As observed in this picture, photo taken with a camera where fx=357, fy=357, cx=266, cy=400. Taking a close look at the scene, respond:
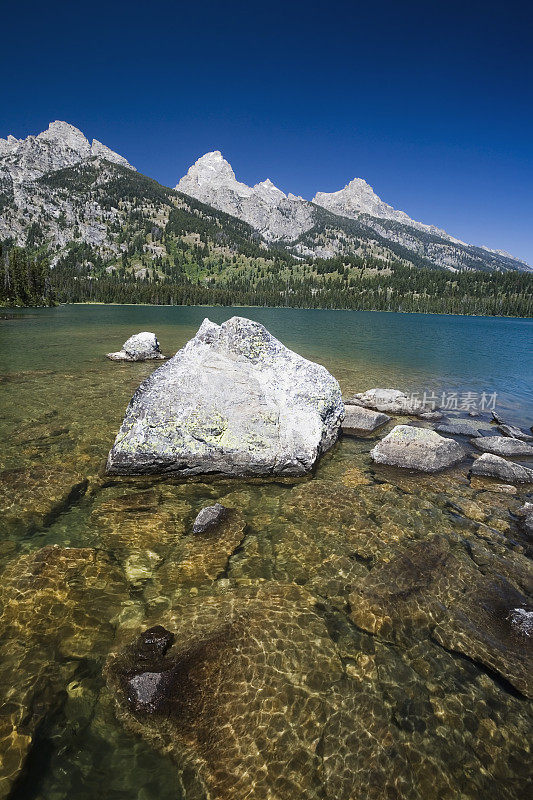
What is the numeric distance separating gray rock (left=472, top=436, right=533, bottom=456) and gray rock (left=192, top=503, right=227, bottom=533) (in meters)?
Result: 11.2

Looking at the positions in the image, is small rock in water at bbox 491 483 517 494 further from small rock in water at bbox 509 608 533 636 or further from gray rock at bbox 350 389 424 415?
gray rock at bbox 350 389 424 415

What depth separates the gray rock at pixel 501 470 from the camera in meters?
11.6

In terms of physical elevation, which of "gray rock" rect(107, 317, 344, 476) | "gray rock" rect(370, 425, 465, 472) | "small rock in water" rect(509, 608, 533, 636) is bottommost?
"small rock in water" rect(509, 608, 533, 636)

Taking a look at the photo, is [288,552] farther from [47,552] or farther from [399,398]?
[399,398]

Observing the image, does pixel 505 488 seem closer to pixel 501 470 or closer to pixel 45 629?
pixel 501 470

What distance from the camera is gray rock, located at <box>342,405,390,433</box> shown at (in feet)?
52.1

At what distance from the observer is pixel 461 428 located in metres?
16.5

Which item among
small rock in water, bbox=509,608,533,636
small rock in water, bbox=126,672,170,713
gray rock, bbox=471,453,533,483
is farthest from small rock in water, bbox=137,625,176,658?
gray rock, bbox=471,453,533,483

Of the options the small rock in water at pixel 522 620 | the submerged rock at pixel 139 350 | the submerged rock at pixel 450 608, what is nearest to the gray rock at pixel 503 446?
the submerged rock at pixel 450 608

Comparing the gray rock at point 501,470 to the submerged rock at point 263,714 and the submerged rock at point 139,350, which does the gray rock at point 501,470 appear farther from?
the submerged rock at point 139,350

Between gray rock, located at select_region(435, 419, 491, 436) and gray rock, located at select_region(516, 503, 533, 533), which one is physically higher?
gray rock, located at select_region(516, 503, 533, 533)

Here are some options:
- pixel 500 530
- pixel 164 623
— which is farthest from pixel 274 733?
pixel 500 530

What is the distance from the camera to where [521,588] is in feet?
22.9

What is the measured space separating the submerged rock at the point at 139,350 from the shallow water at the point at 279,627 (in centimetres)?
1951
